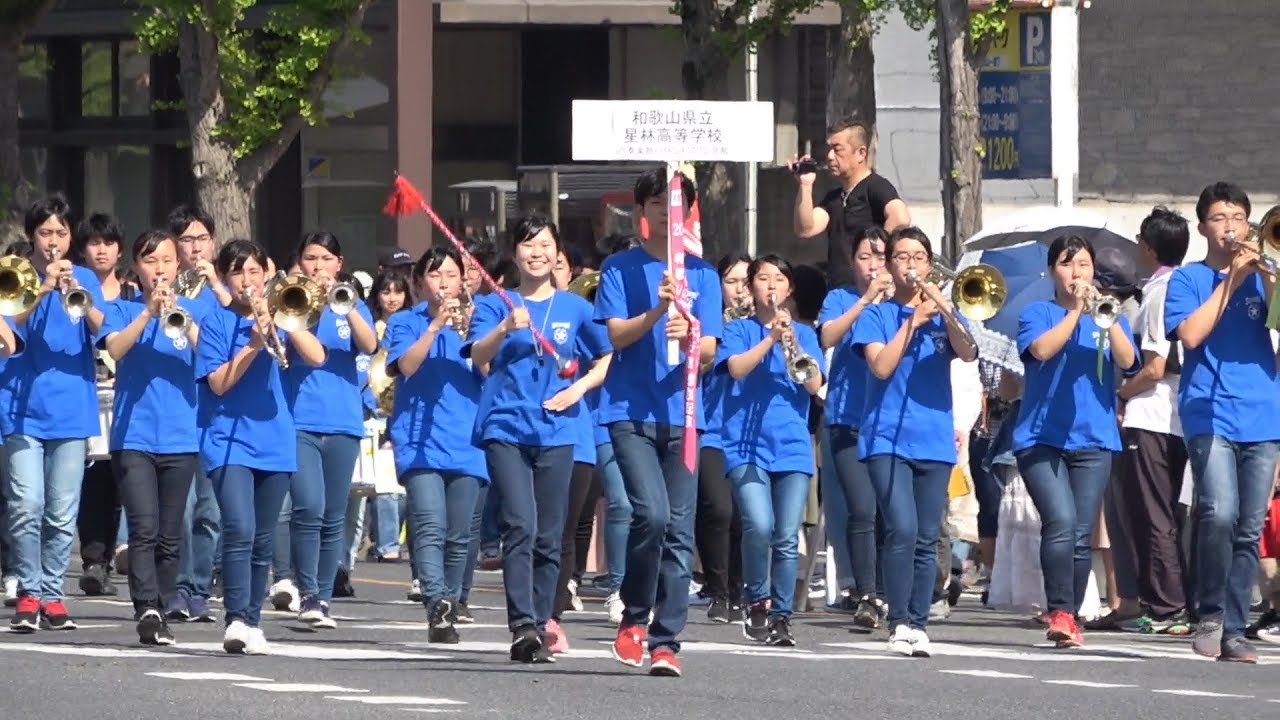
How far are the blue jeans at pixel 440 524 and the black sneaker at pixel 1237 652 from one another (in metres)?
3.33

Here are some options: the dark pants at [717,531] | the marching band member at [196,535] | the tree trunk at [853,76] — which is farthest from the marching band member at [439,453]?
the tree trunk at [853,76]

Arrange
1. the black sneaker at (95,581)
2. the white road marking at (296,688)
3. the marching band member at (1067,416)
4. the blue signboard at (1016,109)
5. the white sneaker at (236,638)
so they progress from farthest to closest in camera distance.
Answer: the blue signboard at (1016,109), the black sneaker at (95,581), the marching band member at (1067,416), the white sneaker at (236,638), the white road marking at (296,688)

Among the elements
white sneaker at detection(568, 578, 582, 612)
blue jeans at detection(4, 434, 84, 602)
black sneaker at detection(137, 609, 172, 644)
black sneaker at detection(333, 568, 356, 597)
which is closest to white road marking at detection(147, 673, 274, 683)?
black sneaker at detection(137, 609, 172, 644)

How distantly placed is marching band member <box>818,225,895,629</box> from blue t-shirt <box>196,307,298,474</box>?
8.81 feet

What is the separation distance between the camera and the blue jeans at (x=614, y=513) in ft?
48.5

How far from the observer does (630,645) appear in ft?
38.5

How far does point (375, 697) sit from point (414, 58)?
1531cm

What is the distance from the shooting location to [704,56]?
2352cm

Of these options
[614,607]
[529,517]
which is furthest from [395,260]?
[529,517]

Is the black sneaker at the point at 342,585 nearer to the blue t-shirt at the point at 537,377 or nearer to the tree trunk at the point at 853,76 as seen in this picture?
the blue t-shirt at the point at 537,377

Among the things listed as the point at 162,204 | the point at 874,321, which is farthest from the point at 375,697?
the point at 162,204

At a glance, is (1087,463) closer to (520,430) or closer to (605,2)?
(520,430)

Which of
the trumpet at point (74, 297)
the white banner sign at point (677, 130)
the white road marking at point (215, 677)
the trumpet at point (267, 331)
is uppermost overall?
the white banner sign at point (677, 130)

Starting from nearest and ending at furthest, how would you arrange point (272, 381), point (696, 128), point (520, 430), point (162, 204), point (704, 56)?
point (520, 430), point (272, 381), point (696, 128), point (704, 56), point (162, 204)
